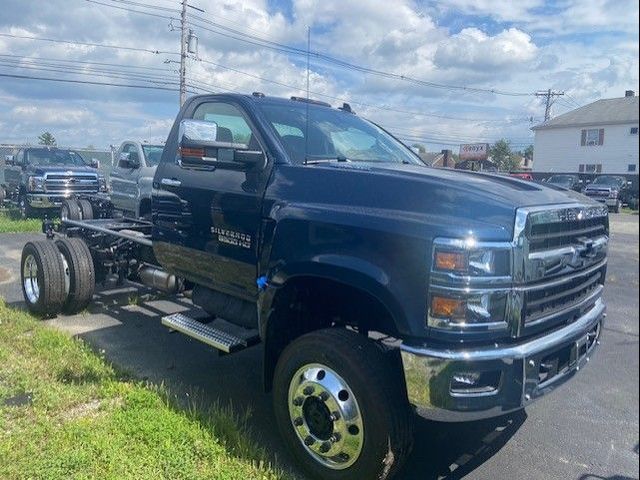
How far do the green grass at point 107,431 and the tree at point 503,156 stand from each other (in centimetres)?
262

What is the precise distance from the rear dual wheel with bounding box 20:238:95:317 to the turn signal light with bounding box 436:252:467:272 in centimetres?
463

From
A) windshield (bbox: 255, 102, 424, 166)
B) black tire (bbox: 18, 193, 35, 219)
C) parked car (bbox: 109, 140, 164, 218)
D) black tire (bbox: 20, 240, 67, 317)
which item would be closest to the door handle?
windshield (bbox: 255, 102, 424, 166)

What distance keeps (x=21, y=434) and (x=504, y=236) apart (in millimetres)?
3090

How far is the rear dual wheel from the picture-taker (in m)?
6.01

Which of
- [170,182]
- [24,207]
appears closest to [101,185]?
[24,207]

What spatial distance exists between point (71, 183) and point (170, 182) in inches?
534

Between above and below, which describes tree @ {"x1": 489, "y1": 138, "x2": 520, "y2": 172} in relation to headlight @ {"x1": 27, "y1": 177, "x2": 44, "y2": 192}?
above

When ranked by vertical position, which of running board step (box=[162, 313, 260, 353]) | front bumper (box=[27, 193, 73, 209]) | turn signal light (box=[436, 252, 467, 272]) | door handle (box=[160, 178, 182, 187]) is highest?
door handle (box=[160, 178, 182, 187])

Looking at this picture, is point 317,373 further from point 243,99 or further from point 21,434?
point 243,99

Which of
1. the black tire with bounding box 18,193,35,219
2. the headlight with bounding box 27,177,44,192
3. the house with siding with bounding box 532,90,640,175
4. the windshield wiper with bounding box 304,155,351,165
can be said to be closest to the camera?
the house with siding with bounding box 532,90,640,175

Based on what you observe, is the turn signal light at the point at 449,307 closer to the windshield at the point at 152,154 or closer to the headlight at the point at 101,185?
the windshield at the point at 152,154

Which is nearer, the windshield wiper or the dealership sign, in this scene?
the windshield wiper

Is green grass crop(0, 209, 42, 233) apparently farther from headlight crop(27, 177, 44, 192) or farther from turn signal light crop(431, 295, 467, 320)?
turn signal light crop(431, 295, 467, 320)

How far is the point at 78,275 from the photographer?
610 centimetres
